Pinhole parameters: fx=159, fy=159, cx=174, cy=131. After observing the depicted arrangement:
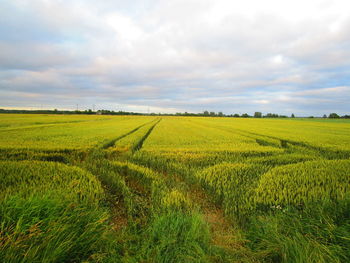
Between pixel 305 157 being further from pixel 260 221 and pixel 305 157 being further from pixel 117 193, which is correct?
pixel 117 193

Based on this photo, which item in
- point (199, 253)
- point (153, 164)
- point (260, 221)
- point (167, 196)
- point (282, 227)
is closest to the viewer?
point (199, 253)

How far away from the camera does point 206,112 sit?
156750 mm

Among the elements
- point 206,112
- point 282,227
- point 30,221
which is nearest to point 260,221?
point 282,227

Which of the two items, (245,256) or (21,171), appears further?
(21,171)

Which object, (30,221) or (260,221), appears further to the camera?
(260,221)

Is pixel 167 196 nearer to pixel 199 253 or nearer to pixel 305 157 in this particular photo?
pixel 199 253

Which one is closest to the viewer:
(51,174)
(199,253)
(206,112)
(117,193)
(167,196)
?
(199,253)

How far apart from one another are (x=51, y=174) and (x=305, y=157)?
35.0 ft

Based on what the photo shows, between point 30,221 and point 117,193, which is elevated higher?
point 30,221

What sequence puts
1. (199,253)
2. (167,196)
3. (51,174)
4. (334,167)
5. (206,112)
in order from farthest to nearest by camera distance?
(206,112) < (334,167) < (51,174) < (167,196) < (199,253)

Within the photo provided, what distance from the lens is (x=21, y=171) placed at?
4.95m

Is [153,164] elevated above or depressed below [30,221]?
below

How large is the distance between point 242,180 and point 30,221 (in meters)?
5.12

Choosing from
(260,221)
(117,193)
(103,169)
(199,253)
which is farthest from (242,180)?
(103,169)
